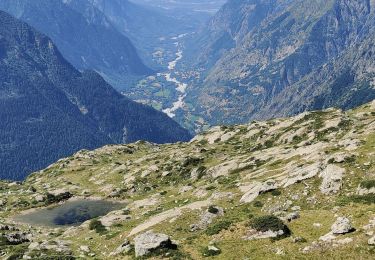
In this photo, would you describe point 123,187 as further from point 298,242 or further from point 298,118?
point 298,242

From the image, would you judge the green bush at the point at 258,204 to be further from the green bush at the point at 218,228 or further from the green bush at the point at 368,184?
the green bush at the point at 368,184

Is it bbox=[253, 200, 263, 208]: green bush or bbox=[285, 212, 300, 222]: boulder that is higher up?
bbox=[285, 212, 300, 222]: boulder

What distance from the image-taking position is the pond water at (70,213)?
120 meters

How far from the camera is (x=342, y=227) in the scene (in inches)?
1905

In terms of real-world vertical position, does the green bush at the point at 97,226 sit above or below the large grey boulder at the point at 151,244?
below

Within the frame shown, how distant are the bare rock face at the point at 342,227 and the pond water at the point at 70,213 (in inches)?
3062

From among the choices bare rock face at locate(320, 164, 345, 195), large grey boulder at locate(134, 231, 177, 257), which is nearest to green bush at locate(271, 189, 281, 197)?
bare rock face at locate(320, 164, 345, 195)

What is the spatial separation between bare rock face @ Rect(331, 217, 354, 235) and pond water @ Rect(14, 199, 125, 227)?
77784 mm

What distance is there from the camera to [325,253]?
45.1 meters

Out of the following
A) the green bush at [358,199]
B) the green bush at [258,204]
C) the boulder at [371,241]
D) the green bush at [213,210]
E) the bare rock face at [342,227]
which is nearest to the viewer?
the boulder at [371,241]

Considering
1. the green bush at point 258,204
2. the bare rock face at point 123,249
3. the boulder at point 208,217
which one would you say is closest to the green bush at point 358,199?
the green bush at point 258,204

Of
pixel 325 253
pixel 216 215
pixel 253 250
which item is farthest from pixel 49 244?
pixel 325 253

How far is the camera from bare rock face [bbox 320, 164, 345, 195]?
65375 mm

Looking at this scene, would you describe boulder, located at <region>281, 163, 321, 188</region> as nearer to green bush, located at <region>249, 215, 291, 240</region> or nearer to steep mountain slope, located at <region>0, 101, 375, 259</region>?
steep mountain slope, located at <region>0, 101, 375, 259</region>
